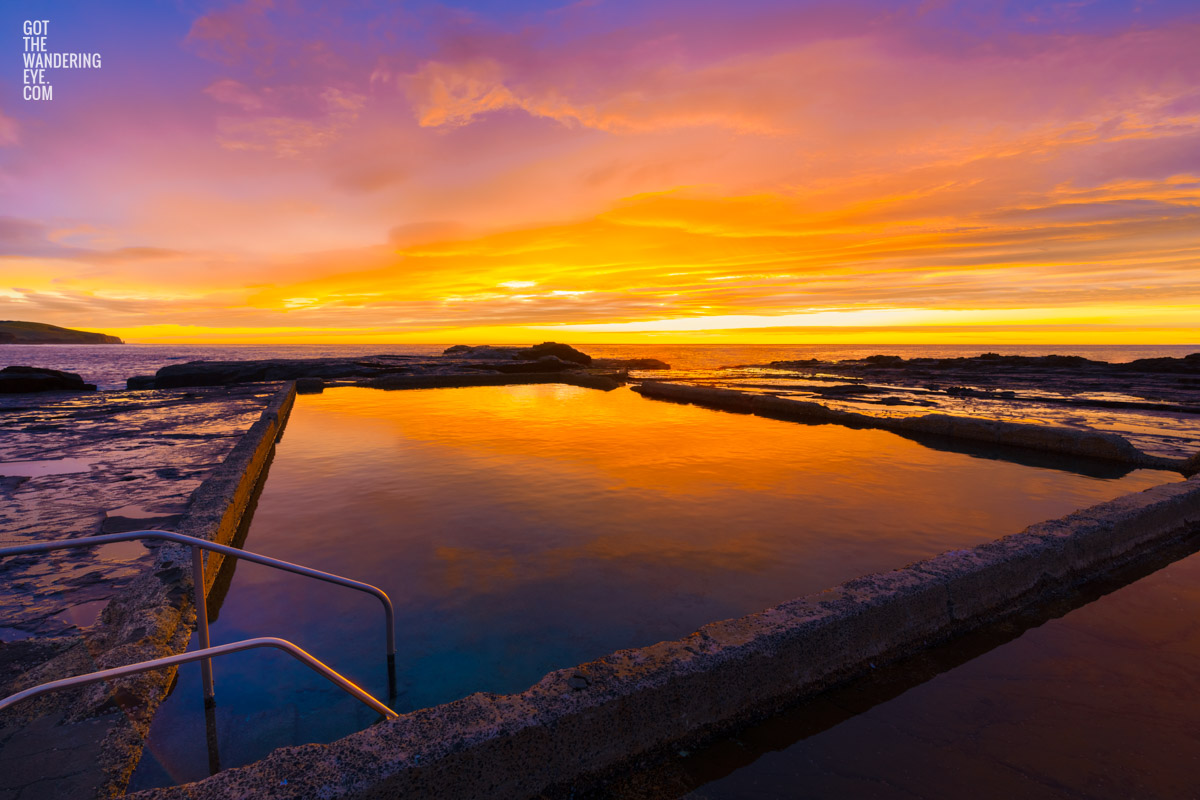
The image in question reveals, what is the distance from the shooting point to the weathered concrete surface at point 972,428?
9820 millimetres

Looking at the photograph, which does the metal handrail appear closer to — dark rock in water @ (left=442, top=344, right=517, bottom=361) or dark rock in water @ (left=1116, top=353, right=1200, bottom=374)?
dark rock in water @ (left=442, top=344, right=517, bottom=361)

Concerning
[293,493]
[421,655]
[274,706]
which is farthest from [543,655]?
[293,493]

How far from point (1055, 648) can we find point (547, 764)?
3.60 m

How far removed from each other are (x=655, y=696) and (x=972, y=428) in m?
12.1

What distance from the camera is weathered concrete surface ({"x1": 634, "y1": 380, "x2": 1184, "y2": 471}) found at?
982cm

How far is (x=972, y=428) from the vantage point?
11.9 metres

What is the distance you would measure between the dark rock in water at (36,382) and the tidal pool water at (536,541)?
59.3 ft

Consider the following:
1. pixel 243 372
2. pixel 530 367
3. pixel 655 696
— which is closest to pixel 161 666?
A: pixel 655 696

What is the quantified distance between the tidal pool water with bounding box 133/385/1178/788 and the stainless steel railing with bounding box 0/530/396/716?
0.46 m

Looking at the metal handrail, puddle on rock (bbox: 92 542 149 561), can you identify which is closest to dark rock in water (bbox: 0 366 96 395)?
puddle on rock (bbox: 92 542 149 561)

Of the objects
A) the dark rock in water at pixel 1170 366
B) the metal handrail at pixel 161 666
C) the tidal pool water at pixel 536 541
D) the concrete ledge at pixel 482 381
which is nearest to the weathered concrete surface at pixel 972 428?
the tidal pool water at pixel 536 541

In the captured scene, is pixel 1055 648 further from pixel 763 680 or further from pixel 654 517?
pixel 654 517

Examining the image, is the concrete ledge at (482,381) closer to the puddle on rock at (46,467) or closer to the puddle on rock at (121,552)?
the puddle on rock at (46,467)

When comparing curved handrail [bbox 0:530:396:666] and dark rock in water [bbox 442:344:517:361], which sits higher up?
dark rock in water [bbox 442:344:517:361]
